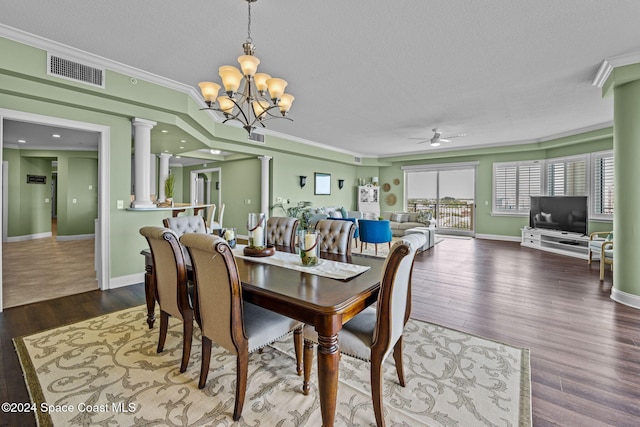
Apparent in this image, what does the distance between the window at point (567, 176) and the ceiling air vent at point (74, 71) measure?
9.27 metres

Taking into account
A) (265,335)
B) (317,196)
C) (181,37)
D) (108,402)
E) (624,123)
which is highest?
(181,37)

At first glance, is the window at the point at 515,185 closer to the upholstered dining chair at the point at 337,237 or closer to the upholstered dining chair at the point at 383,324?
the upholstered dining chair at the point at 337,237

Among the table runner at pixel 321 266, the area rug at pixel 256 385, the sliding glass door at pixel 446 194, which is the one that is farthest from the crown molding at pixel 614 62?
the sliding glass door at pixel 446 194

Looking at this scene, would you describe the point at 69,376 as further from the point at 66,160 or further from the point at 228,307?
the point at 66,160

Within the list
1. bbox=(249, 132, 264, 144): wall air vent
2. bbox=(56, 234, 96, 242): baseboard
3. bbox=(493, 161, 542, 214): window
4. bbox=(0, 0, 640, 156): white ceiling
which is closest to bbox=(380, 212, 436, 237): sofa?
bbox=(493, 161, 542, 214): window

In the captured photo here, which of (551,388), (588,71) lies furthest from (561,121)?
(551,388)

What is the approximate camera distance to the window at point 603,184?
6.24m

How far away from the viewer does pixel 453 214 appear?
31.8 ft

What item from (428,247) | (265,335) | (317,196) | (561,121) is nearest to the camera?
(265,335)

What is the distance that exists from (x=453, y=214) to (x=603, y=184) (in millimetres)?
3782

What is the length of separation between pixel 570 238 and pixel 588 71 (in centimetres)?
393

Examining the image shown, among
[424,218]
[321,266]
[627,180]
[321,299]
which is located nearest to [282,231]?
[321,266]

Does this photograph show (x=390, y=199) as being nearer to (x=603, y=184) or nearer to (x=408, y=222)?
(x=408, y=222)

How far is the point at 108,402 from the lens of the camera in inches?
70.5
